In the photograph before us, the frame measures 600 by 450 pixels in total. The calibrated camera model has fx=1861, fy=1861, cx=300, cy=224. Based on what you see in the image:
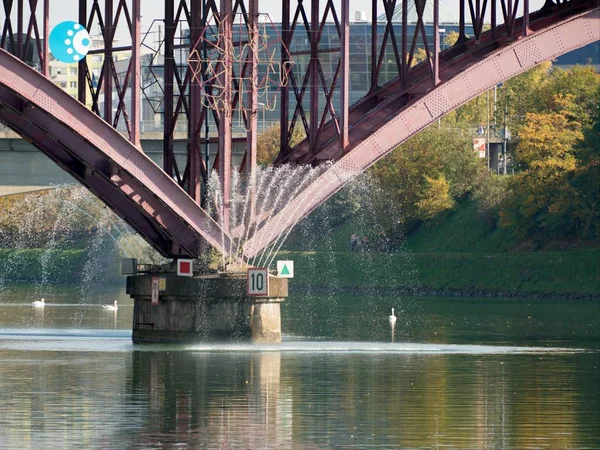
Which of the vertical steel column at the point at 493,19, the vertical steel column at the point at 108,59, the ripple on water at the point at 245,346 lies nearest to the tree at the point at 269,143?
the ripple on water at the point at 245,346

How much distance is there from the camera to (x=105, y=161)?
4919 cm

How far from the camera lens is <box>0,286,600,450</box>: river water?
30516 mm

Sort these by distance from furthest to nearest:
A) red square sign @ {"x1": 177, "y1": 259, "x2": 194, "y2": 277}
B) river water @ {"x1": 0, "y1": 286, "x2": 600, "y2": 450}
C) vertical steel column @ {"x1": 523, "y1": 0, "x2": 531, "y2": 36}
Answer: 1. vertical steel column @ {"x1": 523, "y1": 0, "x2": 531, "y2": 36}
2. red square sign @ {"x1": 177, "y1": 259, "x2": 194, "y2": 277}
3. river water @ {"x1": 0, "y1": 286, "x2": 600, "y2": 450}

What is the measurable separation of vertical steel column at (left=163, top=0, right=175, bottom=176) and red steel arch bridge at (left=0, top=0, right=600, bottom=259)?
0.04 metres

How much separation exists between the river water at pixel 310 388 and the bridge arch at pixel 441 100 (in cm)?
378

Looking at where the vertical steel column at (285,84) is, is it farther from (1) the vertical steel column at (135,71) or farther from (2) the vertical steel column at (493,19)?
(2) the vertical steel column at (493,19)

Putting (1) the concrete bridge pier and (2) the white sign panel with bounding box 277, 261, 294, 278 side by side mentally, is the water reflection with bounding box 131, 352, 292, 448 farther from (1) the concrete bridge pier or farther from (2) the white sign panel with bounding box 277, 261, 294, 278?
(2) the white sign panel with bounding box 277, 261, 294, 278

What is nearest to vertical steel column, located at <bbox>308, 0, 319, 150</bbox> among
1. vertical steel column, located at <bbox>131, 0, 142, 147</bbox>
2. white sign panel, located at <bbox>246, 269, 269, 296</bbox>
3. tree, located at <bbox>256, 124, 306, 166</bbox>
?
white sign panel, located at <bbox>246, 269, 269, 296</bbox>

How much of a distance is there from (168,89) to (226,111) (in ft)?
5.36

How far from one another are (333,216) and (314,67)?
59.8 meters

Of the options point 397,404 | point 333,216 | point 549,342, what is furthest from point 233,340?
point 333,216

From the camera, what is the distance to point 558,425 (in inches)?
1281

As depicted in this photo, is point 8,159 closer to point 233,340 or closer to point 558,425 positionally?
point 233,340

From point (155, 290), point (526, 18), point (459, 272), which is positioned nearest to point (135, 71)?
point (155, 290)
